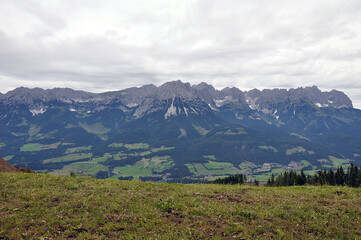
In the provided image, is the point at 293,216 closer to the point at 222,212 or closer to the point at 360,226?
the point at 360,226

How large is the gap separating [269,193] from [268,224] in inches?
272

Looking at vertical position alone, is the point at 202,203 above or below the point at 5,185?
below

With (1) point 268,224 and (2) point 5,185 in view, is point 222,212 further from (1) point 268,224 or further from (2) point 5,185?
(2) point 5,185

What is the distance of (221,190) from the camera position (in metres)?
20.7

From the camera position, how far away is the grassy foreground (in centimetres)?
1215

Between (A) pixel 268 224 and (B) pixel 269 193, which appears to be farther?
(B) pixel 269 193

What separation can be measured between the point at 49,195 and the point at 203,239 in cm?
1191

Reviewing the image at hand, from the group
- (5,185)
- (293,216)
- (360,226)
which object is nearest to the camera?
(360,226)

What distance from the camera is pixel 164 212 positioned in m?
14.9

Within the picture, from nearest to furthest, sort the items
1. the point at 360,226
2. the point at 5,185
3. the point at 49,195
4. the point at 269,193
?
the point at 360,226 < the point at 49,195 < the point at 5,185 < the point at 269,193

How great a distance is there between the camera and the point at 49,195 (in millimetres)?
16141

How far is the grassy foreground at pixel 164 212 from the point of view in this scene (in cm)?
1215

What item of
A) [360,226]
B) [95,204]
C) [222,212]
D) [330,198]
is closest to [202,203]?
[222,212]

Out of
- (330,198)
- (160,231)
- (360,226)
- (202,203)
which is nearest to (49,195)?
(160,231)
